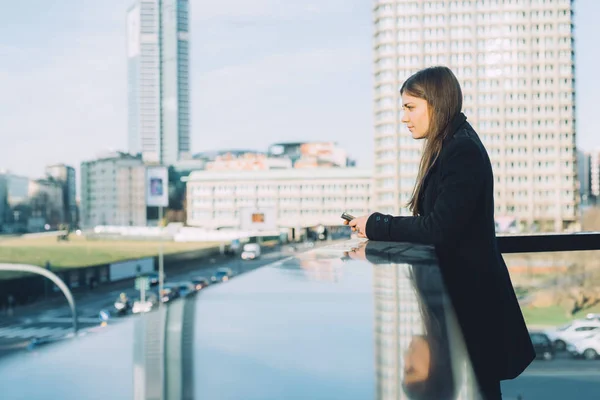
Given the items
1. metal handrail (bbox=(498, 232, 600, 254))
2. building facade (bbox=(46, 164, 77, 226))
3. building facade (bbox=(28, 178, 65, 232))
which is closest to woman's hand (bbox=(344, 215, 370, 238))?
metal handrail (bbox=(498, 232, 600, 254))

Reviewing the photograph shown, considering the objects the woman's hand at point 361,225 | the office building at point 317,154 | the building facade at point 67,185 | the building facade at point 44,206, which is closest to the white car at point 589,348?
the woman's hand at point 361,225

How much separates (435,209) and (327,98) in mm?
98023

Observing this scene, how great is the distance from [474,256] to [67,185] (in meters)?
87.4

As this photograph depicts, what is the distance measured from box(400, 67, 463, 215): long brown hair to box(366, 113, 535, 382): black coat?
0.22 feet

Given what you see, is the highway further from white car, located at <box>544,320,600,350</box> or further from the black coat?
the black coat

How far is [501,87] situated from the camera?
7075 cm

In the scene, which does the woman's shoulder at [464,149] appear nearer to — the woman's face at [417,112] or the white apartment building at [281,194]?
the woman's face at [417,112]

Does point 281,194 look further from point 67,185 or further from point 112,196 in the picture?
point 67,185

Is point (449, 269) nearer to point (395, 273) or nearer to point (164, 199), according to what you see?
point (395, 273)

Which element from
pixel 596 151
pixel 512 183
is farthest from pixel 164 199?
pixel 596 151

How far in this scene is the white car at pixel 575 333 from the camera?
2.83 m

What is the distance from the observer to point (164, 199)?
177ft

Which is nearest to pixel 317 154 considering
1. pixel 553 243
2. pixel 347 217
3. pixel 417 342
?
pixel 553 243

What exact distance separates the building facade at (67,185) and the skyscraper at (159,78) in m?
35.7
